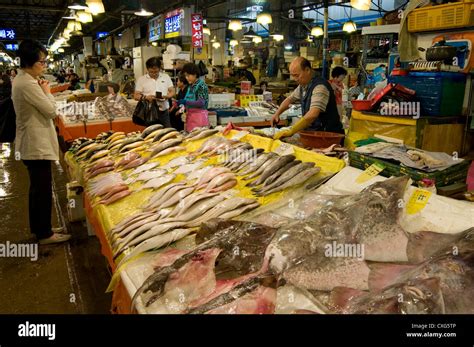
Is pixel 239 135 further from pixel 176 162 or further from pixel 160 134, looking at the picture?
pixel 160 134

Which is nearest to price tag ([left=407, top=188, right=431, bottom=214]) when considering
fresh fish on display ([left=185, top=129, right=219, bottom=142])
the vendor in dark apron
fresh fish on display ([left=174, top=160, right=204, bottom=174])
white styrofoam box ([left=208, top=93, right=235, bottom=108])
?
fresh fish on display ([left=174, top=160, right=204, bottom=174])

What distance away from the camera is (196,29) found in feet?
42.6

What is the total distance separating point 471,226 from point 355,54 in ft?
64.5

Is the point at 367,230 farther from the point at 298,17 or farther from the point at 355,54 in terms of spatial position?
the point at 298,17

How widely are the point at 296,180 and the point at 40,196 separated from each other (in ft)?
11.9

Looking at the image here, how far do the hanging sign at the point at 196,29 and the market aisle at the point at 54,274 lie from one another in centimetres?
844

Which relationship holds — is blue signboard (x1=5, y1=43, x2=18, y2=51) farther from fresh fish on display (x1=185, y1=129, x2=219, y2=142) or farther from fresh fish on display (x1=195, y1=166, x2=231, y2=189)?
fresh fish on display (x1=195, y1=166, x2=231, y2=189)

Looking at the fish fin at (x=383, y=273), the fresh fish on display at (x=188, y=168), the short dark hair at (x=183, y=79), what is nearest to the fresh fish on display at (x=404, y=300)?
the fish fin at (x=383, y=273)

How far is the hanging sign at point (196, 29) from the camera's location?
42.3 ft

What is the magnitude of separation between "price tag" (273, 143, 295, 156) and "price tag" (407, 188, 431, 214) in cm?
147

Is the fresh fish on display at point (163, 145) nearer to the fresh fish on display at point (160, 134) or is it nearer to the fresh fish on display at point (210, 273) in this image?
the fresh fish on display at point (160, 134)

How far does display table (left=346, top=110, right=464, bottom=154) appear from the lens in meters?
4.56
